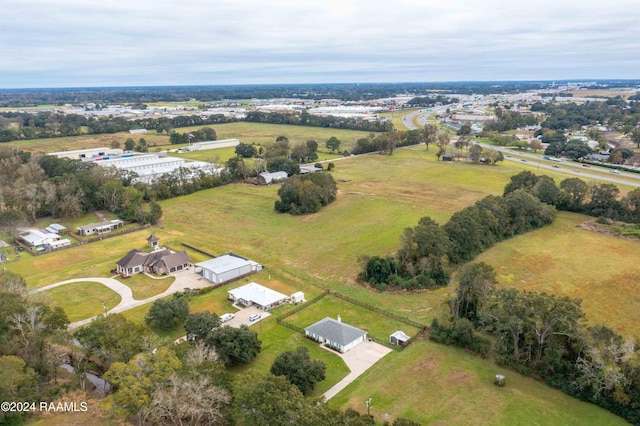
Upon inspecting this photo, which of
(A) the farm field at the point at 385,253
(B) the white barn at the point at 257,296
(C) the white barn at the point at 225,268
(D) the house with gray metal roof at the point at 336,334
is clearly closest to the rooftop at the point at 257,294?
(B) the white barn at the point at 257,296

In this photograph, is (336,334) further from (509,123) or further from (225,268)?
(509,123)

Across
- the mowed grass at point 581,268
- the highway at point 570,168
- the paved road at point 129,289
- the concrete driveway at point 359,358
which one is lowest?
the concrete driveway at point 359,358

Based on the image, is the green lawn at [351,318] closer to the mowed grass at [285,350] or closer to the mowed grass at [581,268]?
the mowed grass at [285,350]

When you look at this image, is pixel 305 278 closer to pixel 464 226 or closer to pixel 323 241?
pixel 323 241

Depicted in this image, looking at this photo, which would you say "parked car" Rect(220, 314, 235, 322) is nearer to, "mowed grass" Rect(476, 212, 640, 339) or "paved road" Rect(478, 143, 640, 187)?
"mowed grass" Rect(476, 212, 640, 339)

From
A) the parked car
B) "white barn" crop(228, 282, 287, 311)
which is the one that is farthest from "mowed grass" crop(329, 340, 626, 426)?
the parked car

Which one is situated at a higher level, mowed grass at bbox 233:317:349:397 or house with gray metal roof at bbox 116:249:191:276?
house with gray metal roof at bbox 116:249:191:276
